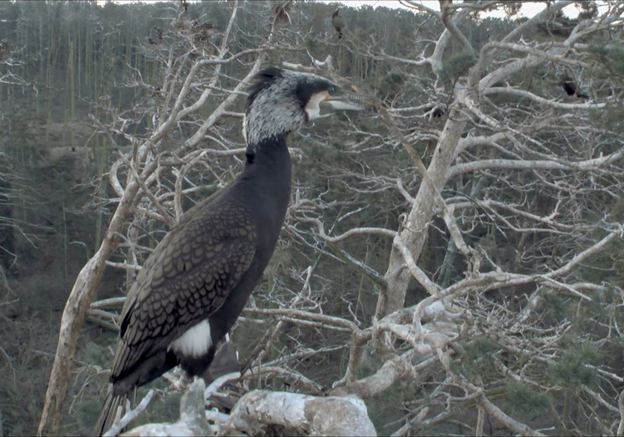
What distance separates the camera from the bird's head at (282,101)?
11.9 ft

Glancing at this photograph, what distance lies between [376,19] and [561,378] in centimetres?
848

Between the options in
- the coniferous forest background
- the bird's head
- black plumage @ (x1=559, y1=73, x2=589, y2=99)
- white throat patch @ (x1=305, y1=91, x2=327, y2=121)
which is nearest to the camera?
the bird's head

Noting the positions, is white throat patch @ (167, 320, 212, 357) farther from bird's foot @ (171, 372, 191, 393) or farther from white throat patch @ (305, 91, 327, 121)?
white throat patch @ (305, 91, 327, 121)

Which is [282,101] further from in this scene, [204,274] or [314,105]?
[204,274]

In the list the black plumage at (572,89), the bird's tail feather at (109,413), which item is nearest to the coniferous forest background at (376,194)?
the black plumage at (572,89)

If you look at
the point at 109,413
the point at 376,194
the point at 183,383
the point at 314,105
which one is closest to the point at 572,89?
the point at 314,105

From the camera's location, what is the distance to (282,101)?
370 centimetres

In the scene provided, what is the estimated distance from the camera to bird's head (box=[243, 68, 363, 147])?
11.9 feet

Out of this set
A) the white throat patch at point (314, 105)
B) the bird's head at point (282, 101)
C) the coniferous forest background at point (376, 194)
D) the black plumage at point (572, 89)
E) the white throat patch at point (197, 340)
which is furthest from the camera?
the black plumage at point (572, 89)

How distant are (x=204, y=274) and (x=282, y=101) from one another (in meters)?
1.07

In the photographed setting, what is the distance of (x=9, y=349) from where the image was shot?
13.3 meters

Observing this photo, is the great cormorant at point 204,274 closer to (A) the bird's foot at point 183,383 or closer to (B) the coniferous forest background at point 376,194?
(A) the bird's foot at point 183,383

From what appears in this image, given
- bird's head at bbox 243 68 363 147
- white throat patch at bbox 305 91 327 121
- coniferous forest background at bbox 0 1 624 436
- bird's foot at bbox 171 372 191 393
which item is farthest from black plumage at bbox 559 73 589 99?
bird's foot at bbox 171 372 191 393

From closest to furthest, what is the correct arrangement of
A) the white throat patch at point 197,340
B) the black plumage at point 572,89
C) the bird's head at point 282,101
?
the white throat patch at point 197,340, the bird's head at point 282,101, the black plumage at point 572,89
